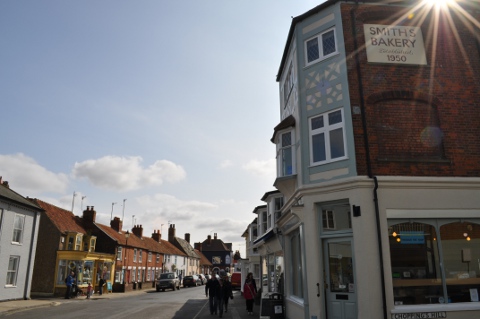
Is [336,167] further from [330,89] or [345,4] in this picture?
[345,4]

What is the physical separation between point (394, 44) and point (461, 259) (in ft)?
23.5

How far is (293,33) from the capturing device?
14.5 m

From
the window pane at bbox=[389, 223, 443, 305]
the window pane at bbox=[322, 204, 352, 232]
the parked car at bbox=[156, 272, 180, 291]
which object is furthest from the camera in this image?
the parked car at bbox=[156, 272, 180, 291]

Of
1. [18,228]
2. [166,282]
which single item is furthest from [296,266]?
[166,282]

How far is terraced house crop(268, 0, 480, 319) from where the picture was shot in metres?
10.7

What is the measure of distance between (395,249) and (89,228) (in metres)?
37.5

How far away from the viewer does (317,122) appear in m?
12.7

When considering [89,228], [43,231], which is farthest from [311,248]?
[89,228]

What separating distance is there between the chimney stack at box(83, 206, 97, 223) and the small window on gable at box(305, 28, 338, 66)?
117 ft

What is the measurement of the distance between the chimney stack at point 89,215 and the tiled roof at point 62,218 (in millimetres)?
722

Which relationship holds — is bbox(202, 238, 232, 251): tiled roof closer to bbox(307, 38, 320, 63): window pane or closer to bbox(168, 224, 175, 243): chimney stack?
bbox(168, 224, 175, 243): chimney stack

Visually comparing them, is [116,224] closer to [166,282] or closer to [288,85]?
[166,282]

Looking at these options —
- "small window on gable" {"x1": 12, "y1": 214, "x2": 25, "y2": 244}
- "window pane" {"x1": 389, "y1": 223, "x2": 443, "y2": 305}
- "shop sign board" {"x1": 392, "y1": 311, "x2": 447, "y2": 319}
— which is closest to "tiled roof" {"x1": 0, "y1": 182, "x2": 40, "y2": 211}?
"small window on gable" {"x1": 12, "y1": 214, "x2": 25, "y2": 244}

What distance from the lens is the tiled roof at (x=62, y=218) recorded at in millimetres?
34562
